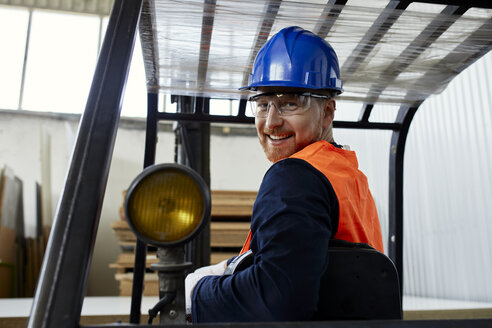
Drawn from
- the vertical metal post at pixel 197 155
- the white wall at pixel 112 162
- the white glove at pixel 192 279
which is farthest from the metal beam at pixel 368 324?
the white wall at pixel 112 162

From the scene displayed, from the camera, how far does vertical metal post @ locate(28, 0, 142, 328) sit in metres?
0.86

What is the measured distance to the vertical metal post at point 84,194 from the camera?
857mm

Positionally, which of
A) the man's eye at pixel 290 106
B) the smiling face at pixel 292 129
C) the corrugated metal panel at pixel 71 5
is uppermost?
the corrugated metal panel at pixel 71 5

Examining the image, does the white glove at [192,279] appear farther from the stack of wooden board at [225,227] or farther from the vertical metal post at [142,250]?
the stack of wooden board at [225,227]

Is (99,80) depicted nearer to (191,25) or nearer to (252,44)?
(191,25)

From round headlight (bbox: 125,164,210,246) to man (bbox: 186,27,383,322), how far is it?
241mm

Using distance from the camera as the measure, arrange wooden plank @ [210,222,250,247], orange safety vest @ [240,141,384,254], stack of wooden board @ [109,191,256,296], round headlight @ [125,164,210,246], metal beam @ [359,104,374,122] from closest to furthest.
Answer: round headlight @ [125,164,210,246], orange safety vest @ [240,141,384,254], metal beam @ [359,104,374,122], stack of wooden board @ [109,191,256,296], wooden plank @ [210,222,250,247]

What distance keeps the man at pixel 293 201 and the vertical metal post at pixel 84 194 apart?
0.39m

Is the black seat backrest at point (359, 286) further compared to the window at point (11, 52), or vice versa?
the window at point (11, 52)

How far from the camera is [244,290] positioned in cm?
117

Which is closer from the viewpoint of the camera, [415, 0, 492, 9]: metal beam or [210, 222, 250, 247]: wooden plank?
[415, 0, 492, 9]: metal beam

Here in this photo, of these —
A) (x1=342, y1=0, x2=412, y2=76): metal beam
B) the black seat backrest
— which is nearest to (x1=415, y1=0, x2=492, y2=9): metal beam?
(x1=342, y1=0, x2=412, y2=76): metal beam

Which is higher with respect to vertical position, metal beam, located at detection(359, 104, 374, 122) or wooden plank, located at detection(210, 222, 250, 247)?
metal beam, located at detection(359, 104, 374, 122)

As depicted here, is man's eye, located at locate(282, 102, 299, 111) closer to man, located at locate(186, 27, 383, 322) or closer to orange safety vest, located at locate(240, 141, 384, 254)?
man, located at locate(186, 27, 383, 322)
